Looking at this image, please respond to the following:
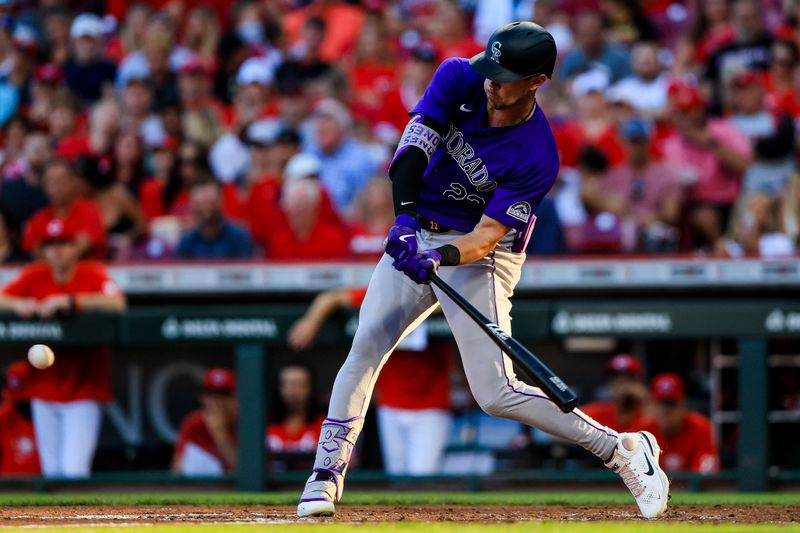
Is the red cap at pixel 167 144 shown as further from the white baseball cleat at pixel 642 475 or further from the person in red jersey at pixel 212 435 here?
the white baseball cleat at pixel 642 475

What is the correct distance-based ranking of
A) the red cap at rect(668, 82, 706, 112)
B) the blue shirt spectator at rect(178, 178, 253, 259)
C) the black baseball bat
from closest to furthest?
the black baseball bat < the blue shirt spectator at rect(178, 178, 253, 259) < the red cap at rect(668, 82, 706, 112)

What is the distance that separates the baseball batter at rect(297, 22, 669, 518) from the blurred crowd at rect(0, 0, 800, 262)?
3.02m

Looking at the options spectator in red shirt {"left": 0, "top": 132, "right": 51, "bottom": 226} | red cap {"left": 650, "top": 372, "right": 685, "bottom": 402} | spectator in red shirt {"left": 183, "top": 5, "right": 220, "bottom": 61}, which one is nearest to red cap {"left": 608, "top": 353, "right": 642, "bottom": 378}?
red cap {"left": 650, "top": 372, "right": 685, "bottom": 402}

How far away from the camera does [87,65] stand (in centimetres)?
1102

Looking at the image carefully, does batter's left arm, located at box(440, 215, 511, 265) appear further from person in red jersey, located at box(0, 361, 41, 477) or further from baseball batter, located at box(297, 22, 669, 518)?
person in red jersey, located at box(0, 361, 41, 477)

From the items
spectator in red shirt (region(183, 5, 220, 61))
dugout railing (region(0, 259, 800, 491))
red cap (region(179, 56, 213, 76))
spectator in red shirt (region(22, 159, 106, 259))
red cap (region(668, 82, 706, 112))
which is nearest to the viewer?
dugout railing (region(0, 259, 800, 491))

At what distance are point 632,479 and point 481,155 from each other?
128 centimetres

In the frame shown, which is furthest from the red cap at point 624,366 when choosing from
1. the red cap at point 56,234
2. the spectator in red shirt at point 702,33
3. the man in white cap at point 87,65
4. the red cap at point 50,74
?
the red cap at point 50,74

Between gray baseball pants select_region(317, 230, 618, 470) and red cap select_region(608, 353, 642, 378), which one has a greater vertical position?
gray baseball pants select_region(317, 230, 618, 470)

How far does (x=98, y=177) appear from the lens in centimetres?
930

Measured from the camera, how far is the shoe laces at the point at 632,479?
4805mm

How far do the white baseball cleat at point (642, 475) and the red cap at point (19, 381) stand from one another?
3.87 m

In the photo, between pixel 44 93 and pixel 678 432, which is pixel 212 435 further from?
pixel 44 93

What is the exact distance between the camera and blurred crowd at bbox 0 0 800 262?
8148mm
